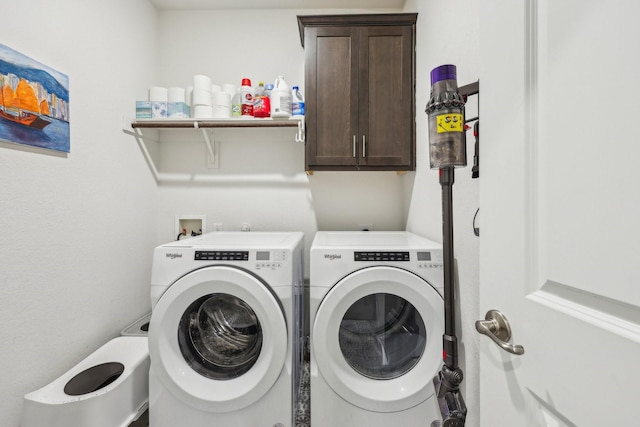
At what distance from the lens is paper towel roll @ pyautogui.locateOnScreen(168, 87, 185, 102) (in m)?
1.97

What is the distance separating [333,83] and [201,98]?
3.00ft

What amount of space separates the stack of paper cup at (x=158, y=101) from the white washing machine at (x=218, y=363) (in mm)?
1070

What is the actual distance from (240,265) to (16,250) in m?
0.92

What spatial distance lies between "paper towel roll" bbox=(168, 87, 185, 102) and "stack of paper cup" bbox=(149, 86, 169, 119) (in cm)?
4

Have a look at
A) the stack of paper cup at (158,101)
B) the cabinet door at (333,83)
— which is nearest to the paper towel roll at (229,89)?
the stack of paper cup at (158,101)

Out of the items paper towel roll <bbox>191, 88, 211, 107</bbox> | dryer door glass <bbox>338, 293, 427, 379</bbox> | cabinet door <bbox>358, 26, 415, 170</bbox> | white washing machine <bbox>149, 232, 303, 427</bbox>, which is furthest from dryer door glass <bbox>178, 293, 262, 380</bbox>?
paper towel roll <bbox>191, 88, 211, 107</bbox>

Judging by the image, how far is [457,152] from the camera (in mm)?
800

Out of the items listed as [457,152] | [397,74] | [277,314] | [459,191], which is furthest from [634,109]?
[397,74]

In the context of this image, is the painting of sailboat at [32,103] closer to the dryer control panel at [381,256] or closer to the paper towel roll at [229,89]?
the paper towel roll at [229,89]

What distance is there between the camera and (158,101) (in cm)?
195

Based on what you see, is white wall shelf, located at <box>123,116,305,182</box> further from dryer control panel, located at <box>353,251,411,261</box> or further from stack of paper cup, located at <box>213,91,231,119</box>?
dryer control panel, located at <box>353,251,411,261</box>

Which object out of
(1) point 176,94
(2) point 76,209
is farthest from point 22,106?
(1) point 176,94

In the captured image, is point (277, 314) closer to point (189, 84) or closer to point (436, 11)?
point (436, 11)

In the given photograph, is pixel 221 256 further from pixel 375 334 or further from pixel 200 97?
pixel 200 97
